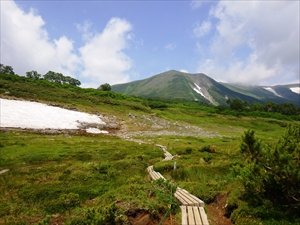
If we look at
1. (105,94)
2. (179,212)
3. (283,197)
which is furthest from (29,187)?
(105,94)

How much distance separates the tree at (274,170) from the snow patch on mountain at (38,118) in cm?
5154

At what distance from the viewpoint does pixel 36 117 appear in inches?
2315

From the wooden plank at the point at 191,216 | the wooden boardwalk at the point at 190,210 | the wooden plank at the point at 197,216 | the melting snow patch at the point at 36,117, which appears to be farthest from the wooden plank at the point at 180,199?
the melting snow patch at the point at 36,117

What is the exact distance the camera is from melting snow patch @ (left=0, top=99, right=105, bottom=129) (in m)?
52.1

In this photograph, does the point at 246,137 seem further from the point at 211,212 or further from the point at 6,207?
the point at 6,207

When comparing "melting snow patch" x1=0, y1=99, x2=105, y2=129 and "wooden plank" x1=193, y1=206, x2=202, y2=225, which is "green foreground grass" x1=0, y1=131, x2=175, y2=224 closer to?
"wooden plank" x1=193, y1=206, x2=202, y2=225

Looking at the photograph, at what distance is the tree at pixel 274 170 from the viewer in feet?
31.5

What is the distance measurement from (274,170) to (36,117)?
62.4m

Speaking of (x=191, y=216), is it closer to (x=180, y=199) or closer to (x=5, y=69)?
(x=180, y=199)

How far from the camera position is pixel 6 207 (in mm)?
13531

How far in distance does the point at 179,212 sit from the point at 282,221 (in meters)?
4.91

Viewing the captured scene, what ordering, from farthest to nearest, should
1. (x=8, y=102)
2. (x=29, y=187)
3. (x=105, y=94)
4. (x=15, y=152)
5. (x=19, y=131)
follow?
(x=105, y=94)
(x=8, y=102)
(x=19, y=131)
(x=15, y=152)
(x=29, y=187)

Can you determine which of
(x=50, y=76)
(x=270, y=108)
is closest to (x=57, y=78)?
(x=50, y=76)

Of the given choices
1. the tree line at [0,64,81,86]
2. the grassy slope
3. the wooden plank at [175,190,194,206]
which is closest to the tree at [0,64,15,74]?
the tree line at [0,64,81,86]
